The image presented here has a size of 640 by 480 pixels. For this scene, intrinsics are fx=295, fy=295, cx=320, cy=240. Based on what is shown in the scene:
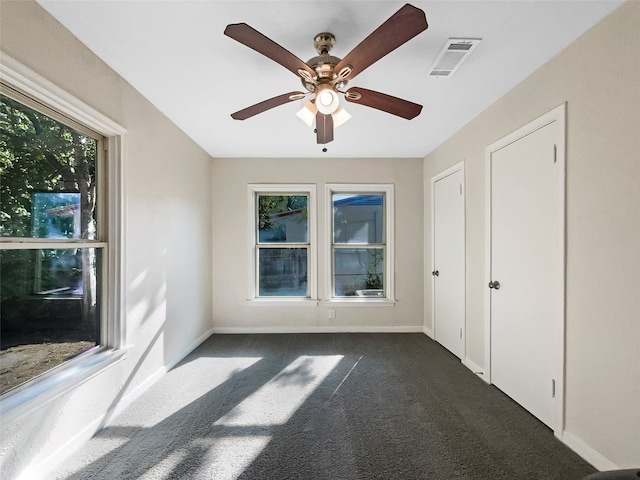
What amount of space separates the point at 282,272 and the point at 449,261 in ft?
7.18

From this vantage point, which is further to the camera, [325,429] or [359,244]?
[359,244]

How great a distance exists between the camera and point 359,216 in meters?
4.21

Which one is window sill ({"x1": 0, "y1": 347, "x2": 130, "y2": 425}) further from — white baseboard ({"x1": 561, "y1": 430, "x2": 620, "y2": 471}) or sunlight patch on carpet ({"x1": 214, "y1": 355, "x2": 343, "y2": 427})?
white baseboard ({"x1": 561, "y1": 430, "x2": 620, "y2": 471})

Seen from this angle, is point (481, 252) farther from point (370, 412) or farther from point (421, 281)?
point (370, 412)

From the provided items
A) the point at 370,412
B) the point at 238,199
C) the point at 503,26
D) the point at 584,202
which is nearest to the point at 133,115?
the point at 238,199

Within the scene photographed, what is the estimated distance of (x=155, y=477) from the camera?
1600 mm

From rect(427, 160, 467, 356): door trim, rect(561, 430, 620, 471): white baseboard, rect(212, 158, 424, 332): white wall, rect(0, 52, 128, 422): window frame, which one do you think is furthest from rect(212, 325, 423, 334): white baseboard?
rect(561, 430, 620, 471): white baseboard

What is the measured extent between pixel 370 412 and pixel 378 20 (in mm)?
2539

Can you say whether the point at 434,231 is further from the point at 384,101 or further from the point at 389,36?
the point at 389,36

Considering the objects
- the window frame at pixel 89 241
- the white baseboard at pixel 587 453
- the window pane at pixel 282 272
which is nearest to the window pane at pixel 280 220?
the window pane at pixel 282 272

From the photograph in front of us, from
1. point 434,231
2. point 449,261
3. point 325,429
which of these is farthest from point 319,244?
point 325,429

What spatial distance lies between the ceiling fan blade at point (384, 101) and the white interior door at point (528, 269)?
37.8 inches

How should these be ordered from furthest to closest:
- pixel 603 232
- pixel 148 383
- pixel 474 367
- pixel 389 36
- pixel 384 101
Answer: pixel 474 367 < pixel 148 383 < pixel 384 101 < pixel 603 232 < pixel 389 36

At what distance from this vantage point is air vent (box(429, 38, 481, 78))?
1737mm
